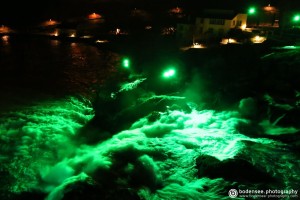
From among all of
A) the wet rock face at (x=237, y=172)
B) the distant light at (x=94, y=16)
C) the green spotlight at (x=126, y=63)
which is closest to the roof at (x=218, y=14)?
the green spotlight at (x=126, y=63)

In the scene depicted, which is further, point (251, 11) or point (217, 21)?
point (251, 11)

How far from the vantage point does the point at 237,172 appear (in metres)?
14.2

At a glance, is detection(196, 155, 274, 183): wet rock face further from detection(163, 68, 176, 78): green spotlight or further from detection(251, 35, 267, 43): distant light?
detection(251, 35, 267, 43): distant light

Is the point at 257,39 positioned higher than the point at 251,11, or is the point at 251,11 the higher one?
the point at 251,11

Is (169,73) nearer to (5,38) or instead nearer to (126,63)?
(126,63)

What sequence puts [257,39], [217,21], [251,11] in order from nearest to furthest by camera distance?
1. [257,39]
2. [217,21]
3. [251,11]

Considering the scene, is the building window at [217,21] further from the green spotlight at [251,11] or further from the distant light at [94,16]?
the distant light at [94,16]

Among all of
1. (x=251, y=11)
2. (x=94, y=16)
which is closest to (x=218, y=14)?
(x=251, y=11)

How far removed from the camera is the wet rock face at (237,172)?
46.2ft

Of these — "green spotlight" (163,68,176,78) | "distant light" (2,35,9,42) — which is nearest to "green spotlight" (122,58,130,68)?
"green spotlight" (163,68,176,78)

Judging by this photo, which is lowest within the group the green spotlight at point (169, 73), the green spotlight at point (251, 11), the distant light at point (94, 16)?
the green spotlight at point (169, 73)

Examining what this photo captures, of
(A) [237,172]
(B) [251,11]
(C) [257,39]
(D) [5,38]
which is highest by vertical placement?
(B) [251,11]

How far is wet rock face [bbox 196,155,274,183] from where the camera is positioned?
46.2ft

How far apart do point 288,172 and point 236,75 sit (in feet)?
58.1
